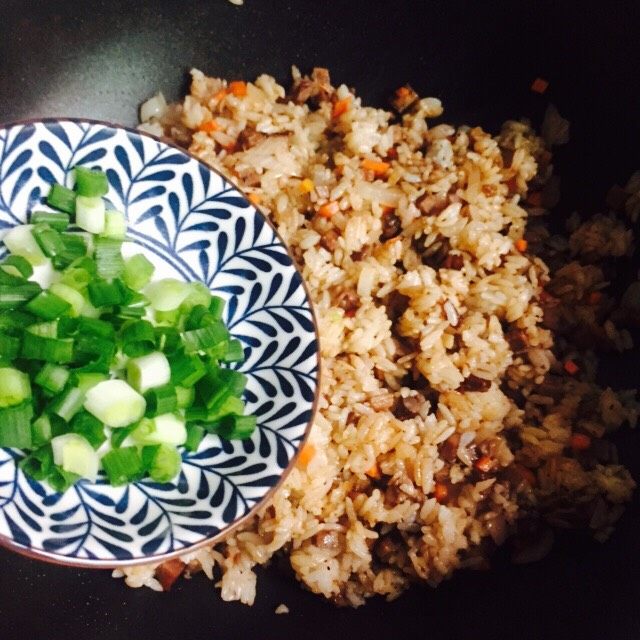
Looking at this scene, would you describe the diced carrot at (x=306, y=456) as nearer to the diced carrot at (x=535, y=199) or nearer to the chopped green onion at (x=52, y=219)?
the chopped green onion at (x=52, y=219)

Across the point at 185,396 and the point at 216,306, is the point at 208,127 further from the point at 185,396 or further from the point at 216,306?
the point at 185,396

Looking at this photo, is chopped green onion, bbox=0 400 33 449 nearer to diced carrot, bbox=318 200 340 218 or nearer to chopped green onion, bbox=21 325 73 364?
chopped green onion, bbox=21 325 73 364

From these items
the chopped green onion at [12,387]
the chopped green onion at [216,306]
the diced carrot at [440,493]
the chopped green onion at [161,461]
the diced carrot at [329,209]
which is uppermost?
the diced carrot at [329,209]

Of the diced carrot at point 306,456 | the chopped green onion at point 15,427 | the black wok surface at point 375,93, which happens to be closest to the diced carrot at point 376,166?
the black wok surface at point 375,93

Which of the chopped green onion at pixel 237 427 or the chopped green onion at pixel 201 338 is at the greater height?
the chopped green onion at pixel 201 338

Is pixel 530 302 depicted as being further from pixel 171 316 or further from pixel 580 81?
pixel 171 316

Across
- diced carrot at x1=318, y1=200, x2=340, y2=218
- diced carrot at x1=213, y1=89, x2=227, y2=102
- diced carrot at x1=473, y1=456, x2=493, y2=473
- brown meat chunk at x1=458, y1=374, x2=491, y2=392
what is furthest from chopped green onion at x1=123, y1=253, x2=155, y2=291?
diced carrot at x1=473, y1=456, x2=493, y2=473

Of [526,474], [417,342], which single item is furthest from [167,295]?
[526,474]
